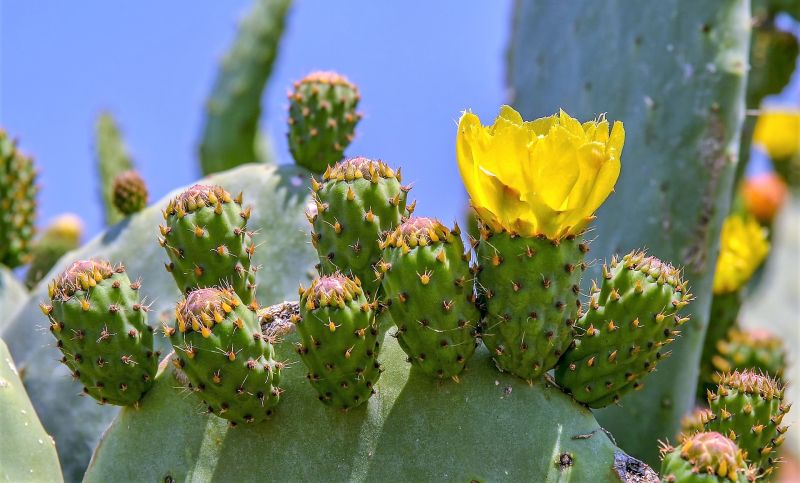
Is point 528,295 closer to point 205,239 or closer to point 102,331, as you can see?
point 205,239

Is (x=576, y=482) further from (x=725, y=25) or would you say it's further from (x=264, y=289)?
(x=725, y=25)

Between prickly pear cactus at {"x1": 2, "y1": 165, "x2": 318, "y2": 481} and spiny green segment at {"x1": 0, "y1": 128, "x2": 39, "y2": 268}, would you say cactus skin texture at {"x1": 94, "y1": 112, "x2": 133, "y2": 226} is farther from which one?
prickly pear cactus at {"x1": 2, "y1": 165, "x2": 318, "y2": 481}

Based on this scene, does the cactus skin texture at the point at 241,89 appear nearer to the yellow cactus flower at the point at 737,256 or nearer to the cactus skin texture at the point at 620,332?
the yellow cactus flower at the point at 737,256

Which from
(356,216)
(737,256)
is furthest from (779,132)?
(356,216)

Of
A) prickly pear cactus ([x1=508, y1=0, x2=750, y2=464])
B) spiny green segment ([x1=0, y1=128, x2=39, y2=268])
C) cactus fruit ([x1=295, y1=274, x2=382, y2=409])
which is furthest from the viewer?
spiny green segment ([x1=0, y1=128, x2=39, y2=268])

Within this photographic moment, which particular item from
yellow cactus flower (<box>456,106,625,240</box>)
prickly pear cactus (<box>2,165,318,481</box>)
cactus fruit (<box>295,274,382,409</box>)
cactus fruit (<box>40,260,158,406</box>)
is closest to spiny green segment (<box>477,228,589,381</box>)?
yellow cactus flower (<box>456,106,625,240</box>)
